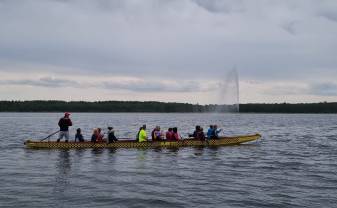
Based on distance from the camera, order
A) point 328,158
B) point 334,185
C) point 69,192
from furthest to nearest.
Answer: point 328,158
point 334,185
point 69,192

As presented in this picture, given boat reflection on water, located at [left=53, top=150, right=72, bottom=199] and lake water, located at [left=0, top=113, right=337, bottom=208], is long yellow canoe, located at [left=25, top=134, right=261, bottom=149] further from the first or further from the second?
boat reflection on water, located at [left=53, top=150, right=72, bottom=199]

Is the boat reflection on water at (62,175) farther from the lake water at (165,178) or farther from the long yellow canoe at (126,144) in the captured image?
the long yellow canoe at (126,144)

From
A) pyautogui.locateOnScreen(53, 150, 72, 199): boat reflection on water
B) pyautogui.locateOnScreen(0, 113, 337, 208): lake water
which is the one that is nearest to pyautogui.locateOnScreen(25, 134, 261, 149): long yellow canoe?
pyautogui.locateOnScreen(0, 113, 337, 208): lake water

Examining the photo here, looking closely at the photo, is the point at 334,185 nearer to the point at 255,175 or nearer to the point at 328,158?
the point at 255,175

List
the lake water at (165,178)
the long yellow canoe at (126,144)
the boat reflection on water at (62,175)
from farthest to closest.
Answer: the long yellow canoe at (126,144)
the boat reflection on water at (62,175)
the lake water at (165,178)

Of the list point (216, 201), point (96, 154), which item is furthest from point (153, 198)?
point (96, 154)

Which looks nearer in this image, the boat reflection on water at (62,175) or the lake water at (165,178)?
the lake water at (165,178)

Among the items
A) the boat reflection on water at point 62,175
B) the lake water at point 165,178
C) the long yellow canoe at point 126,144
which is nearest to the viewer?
the lake water at point 165,178

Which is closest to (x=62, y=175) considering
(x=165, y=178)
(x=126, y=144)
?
(x=165, y=178)

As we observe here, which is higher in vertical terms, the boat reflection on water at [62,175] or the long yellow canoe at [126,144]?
the long yellow canoe at [126,144]

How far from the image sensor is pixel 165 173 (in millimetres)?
24188

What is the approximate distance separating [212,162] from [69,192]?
39.2 ft

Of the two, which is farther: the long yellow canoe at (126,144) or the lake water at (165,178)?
the long yellow canoe at (126,144)

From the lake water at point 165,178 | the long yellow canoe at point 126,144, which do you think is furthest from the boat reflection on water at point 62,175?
the long yellow canoe at point 126,144
